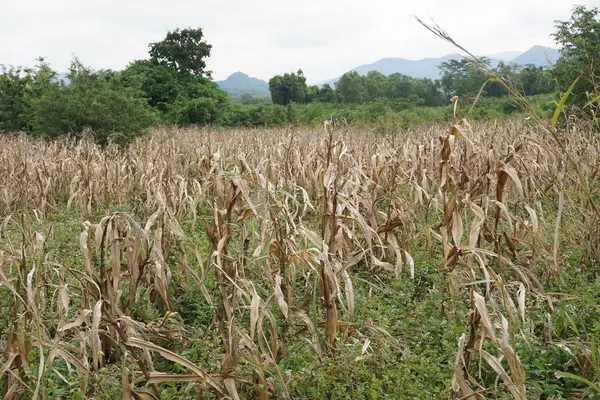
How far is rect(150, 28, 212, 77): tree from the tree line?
0.04 metres

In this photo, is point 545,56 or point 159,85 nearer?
point 545,56

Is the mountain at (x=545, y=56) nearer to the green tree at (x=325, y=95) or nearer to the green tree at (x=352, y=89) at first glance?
the green tree at (x=352, y=89)

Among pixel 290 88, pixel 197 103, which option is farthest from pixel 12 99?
pixel 290 88

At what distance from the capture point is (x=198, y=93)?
2205 centimetres

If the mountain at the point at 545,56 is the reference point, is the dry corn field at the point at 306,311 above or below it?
below

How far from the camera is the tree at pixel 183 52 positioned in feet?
75.8

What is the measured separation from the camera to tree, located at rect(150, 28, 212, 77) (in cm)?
2309

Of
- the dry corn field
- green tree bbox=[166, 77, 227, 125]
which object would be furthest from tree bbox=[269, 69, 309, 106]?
the dry corn field

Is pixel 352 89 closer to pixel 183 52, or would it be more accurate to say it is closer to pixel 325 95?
pixel 325 95

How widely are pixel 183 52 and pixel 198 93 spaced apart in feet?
7.58

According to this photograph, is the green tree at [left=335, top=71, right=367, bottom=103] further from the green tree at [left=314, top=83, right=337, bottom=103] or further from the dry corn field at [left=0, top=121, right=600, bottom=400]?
the dry corn field at [left=0, top=121, right=600, bottom=400]

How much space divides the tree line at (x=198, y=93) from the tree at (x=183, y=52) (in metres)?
0.04

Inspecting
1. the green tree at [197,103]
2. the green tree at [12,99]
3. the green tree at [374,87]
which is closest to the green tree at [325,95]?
the green tree at [374,87]

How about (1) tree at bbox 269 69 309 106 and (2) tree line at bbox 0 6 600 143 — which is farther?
(1) tree at bbox 269 69 309 106
